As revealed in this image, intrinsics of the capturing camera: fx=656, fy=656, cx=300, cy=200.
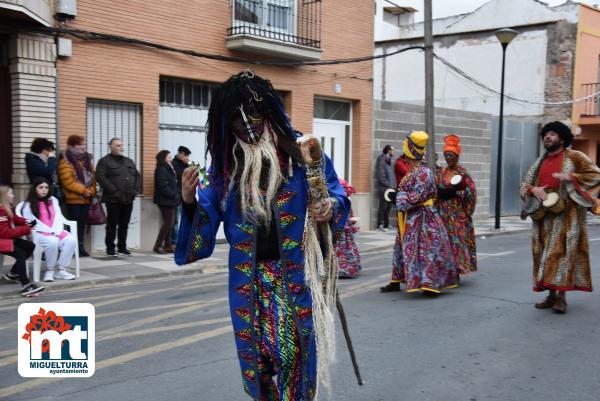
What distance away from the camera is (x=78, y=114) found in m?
10.9

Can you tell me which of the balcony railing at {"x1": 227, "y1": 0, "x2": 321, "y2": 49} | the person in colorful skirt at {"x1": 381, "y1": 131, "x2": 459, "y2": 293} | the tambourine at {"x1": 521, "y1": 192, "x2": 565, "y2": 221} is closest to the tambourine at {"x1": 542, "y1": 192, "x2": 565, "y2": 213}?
the tambourine at {"x1": 521, "y1": 192, "x2": 565, "y2": 221}

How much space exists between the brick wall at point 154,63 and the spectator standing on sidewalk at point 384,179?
1817 millimetres

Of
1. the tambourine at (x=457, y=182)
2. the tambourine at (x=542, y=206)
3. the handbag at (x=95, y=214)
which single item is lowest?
the handbag at (x=95, y=214)

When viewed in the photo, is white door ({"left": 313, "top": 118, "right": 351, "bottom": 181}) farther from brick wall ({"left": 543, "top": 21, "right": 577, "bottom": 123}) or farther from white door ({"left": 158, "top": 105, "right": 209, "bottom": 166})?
brick wall ({"left": 543, "top": 21, "right": 577, "bottom": 123})

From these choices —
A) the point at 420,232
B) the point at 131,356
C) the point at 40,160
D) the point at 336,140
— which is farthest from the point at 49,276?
the point at 336,140

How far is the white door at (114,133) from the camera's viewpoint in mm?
11422

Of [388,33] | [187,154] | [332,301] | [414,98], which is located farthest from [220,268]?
[388,33]

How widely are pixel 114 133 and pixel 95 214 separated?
182cm

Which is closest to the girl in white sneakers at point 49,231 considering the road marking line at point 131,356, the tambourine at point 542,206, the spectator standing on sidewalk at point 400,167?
the road marking line at point 131,356

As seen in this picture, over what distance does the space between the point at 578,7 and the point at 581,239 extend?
18.6m

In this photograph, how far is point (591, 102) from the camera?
23.9 meters

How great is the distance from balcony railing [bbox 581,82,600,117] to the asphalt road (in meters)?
17.6

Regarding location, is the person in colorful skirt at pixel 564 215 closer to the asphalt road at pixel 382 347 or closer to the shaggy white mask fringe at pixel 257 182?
the asphalt road at pixel 382 347

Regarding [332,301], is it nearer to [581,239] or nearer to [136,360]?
[136,360]
